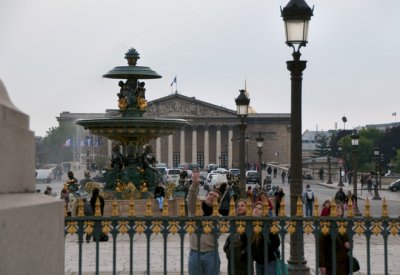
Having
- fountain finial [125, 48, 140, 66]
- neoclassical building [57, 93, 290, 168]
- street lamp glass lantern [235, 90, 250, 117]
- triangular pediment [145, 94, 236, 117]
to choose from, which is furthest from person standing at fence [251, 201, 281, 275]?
triangular pediment [145, 94, 236, 117]

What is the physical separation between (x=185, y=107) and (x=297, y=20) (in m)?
151

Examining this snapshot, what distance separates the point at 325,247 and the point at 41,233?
5.34 metres

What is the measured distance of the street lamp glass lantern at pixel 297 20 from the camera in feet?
38.3

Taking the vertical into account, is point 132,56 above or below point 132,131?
above

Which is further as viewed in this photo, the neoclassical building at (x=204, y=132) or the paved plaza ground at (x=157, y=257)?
the neoclassical building at (x=204, y=132)

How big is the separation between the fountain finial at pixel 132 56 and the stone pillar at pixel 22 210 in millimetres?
25911

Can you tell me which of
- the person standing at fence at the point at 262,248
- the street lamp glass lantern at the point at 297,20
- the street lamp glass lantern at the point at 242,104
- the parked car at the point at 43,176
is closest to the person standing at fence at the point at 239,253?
the person standing at fence at the point at 262,248

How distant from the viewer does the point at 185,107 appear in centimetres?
16225

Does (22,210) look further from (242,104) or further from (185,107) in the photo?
(185,107)

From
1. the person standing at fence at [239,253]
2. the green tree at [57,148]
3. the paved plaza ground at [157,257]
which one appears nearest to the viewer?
the person standing at fence at [239,253]

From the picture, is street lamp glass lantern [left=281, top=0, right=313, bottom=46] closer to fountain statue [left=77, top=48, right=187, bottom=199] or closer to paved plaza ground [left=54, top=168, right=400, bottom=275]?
paved plaza ground [left=54, top=168, right=400, bottom=275]

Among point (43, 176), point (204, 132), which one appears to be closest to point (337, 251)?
point (43, 176)

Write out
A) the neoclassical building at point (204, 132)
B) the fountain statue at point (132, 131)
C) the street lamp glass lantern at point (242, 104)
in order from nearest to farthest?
the fountain statue at point (132, 131) → the street lamp glass lantern at point (242, 104) → the neoclassical building at point (204, 132)

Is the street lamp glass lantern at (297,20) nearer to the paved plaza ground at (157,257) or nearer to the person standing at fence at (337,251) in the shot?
the person standing at fence at (337,251)
